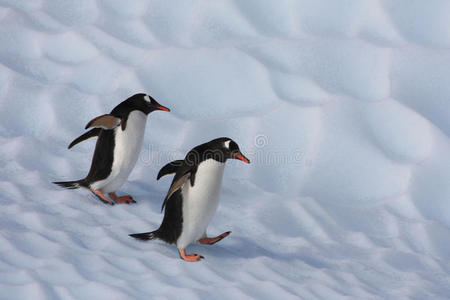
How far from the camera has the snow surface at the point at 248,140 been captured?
2234mm

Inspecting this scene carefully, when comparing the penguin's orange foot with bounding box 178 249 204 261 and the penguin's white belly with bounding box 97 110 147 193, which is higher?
the penguin's white belly with bounding box 97 110 147 193

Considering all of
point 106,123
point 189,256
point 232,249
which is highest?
point 106,123

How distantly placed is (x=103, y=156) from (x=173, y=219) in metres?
0.51

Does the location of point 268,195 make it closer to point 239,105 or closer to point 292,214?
point 292,214

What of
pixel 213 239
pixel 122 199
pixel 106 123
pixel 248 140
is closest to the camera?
pixel 213 239

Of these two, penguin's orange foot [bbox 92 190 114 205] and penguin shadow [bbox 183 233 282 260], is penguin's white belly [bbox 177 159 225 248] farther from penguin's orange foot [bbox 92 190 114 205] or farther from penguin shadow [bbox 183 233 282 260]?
penguin's orange foot [bbox 92 190 114 205]

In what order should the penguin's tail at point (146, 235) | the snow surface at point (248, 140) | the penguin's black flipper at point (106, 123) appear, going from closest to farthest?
the snow surface at point (248, 140), the penguin's tail at point (146, 235), the penguin's black flipper at point (106, 123)

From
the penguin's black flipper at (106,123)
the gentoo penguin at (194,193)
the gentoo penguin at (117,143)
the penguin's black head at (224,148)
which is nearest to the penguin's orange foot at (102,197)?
the gentoo penguin at (117,143)

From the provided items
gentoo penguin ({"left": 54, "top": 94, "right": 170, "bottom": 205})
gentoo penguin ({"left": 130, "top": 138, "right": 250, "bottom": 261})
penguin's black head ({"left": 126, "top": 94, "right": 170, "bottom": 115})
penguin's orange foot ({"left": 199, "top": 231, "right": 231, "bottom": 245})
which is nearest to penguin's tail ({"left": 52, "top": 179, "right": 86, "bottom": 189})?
gentoo penguin ({"left": 54, "top": 94, "right": 170, "bottom": 205})

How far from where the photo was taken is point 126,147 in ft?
8.73

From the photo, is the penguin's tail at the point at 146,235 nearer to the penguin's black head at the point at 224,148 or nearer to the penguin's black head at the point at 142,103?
the penguin's black head at the point at 224,148

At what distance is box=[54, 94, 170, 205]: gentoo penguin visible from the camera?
266cm

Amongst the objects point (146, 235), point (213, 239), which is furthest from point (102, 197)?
point (213, 239)

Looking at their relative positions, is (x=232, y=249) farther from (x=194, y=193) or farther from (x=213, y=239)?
(x=194, y=193)
